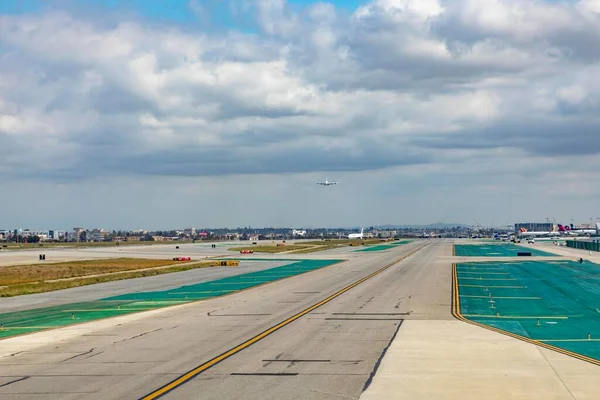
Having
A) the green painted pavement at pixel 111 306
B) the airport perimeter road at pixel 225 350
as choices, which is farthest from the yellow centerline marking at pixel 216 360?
the green painted pavement at pixel 111 306

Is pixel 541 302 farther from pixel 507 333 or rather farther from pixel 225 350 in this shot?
pixel 225 350

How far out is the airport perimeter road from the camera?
23266 mm

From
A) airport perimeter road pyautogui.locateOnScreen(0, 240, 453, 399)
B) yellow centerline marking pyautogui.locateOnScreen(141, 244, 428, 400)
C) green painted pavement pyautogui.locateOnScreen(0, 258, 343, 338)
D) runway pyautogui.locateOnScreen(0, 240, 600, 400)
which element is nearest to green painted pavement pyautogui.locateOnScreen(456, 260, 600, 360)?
runway pyautogui.locateOnScreen(0, 240, 600, 400)

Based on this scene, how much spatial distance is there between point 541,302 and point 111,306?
31.3 m

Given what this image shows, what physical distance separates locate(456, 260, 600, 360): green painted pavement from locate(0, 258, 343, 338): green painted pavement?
21.5m

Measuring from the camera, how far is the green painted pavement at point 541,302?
1400 inches

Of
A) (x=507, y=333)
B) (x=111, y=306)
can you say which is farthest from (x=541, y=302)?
(x=111, y=306)

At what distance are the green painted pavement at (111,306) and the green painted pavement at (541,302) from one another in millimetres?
21473

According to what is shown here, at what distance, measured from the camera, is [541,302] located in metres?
51.9

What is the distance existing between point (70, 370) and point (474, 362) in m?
15.5

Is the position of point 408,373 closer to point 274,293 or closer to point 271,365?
point 271,365

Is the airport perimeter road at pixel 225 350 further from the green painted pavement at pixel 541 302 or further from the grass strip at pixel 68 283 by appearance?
the grass strip at pixel 68 283

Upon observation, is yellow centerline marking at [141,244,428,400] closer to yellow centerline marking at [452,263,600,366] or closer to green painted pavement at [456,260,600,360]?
yellow centerline marking at [452,263,600,366]

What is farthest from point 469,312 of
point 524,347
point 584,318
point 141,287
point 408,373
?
point 141,287
